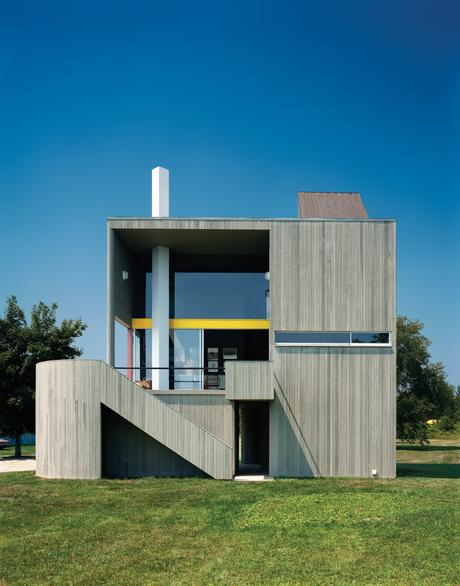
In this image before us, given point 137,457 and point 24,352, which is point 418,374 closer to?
point 24,352

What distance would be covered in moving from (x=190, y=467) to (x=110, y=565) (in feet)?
31.2

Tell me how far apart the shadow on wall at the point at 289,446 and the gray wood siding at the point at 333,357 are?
29 mm

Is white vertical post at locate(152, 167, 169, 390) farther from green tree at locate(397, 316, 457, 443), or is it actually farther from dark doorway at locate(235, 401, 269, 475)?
green tree at locate(397, 316, 457, 443)

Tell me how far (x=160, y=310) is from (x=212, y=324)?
1763mm

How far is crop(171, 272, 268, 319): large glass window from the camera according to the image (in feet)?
73.5

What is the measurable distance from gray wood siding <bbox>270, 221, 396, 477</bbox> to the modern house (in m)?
0.03

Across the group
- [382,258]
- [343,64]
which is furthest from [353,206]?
[343,64]

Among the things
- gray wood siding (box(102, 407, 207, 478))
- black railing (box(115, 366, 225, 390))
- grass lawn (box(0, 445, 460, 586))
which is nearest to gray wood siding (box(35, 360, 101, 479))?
Answer: grass lawn (box(0, 445, 460, 586))

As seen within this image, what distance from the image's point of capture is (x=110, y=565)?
1022 centimetres

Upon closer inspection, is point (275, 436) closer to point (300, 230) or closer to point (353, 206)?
point (300, 230)

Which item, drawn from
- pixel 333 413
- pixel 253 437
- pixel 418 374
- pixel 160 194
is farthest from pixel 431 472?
pixel 418 374

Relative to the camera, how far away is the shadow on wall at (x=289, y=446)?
765 inches

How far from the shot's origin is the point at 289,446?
19.5 m

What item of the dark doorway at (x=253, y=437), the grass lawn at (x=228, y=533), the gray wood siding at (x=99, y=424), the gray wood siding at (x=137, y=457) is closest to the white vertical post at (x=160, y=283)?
Answer: the gray wood siding at (x=137, y=457)
